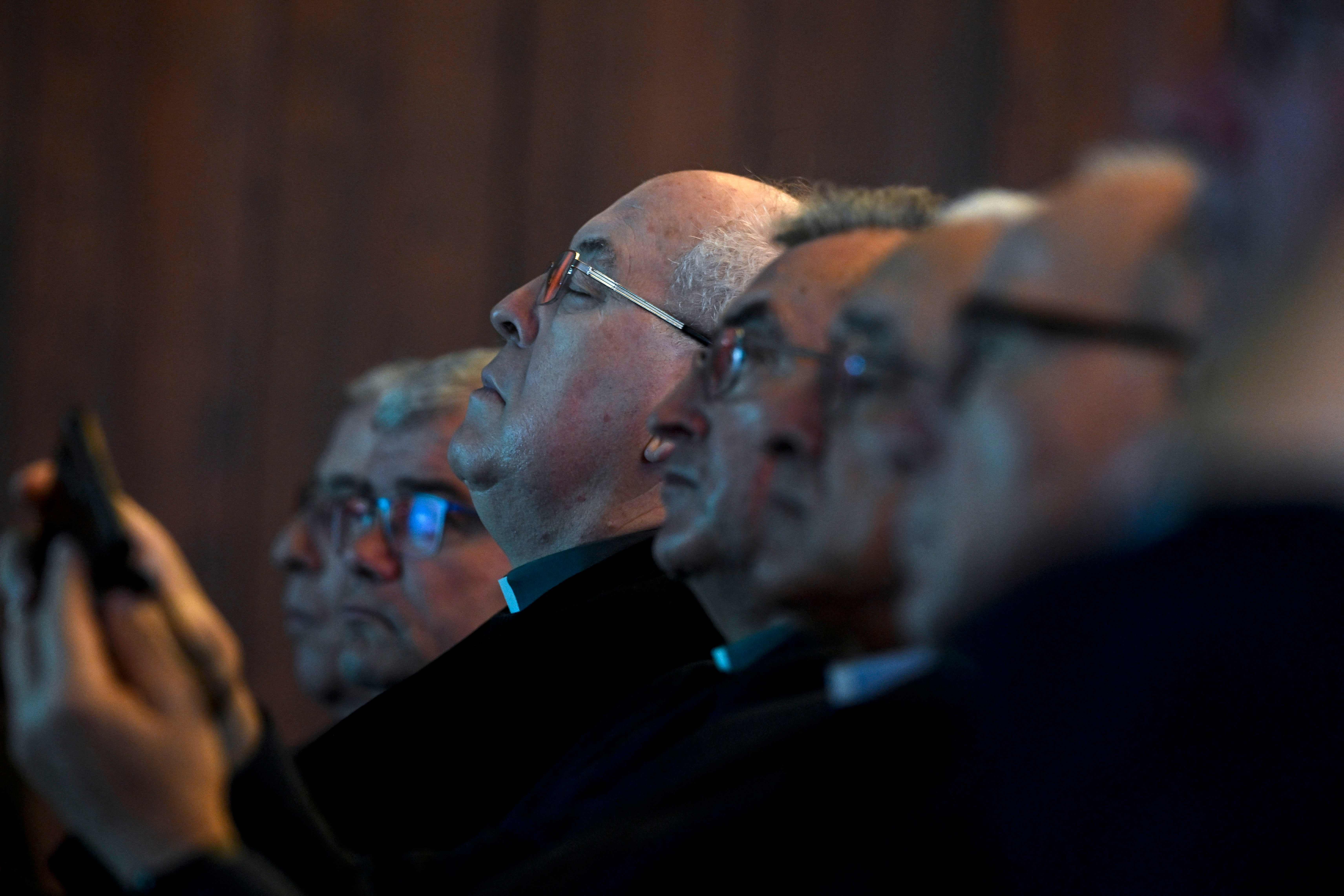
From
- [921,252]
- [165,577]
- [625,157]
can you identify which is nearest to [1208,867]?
[921,252]

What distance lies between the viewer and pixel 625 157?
13.5 feet

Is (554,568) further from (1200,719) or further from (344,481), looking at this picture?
(1200,719)

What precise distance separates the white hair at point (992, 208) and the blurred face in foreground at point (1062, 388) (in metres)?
0.12

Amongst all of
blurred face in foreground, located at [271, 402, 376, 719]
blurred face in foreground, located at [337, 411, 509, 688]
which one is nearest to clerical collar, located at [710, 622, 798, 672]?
blurred face in foreground, located at [337, 411, 509, 688]

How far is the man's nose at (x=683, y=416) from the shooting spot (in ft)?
4.44

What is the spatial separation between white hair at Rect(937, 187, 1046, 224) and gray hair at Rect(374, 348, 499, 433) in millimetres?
1536

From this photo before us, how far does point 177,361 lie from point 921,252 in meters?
3.37

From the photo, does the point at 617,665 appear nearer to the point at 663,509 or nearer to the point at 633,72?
the point at 663,509

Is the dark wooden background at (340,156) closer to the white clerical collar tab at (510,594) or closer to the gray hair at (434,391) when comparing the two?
the gray hair at (434,391)

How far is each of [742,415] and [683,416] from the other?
0.34 feet

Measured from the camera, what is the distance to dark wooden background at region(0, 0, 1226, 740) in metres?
3.89

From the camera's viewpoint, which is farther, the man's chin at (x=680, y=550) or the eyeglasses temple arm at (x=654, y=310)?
the eyeglasses temple arm at (x=654, y=310)

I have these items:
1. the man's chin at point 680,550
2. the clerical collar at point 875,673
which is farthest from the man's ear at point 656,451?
the clerical collar at point 875,673

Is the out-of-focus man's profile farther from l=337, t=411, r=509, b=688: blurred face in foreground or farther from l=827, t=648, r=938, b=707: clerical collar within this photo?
l=827, t=648, r=938, b=707: clerical collar
